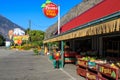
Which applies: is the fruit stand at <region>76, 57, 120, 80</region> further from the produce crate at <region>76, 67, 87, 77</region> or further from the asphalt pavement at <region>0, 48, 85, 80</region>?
the asphalt pavement at <region>0, 48, 85, 80</region>

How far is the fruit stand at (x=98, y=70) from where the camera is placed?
427 inches

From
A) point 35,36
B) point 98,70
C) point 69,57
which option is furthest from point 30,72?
point 35,36

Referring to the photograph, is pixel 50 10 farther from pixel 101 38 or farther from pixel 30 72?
pixel 30 72

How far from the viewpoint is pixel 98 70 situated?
12.7 metres

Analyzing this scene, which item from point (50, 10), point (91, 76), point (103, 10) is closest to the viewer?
point (91, 76)

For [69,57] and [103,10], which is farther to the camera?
[69,57]

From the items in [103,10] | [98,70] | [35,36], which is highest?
[35,36]

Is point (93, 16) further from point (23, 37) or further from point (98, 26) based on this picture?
point (23, 37)

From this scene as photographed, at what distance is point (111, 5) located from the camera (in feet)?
48.8

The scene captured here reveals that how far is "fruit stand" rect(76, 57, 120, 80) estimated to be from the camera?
10848mm

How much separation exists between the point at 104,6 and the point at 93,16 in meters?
1.95

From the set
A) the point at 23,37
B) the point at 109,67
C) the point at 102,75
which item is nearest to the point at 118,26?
the point at 109,67

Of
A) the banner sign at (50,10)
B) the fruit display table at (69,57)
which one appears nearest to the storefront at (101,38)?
the fruit display table at (69,57)

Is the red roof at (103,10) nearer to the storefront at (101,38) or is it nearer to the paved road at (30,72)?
the storefront at (101,38)
